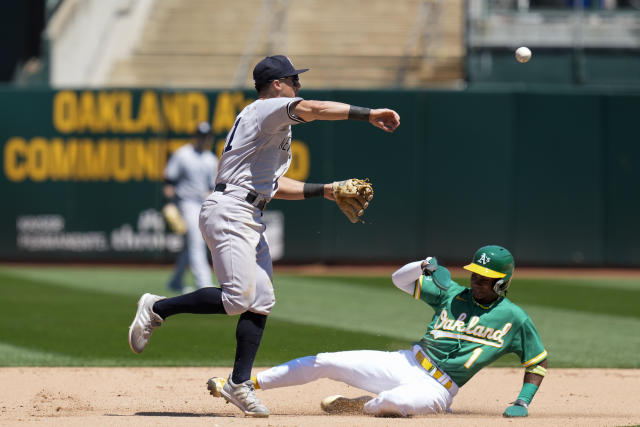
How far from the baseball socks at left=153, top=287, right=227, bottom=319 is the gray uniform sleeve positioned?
95 cm

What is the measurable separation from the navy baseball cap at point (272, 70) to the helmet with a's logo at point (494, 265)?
58.2 inches

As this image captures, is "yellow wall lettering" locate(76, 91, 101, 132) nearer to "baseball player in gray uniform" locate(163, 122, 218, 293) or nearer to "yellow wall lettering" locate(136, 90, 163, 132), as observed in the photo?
"yellow wall lettering" locate(136, 90, 163, 132)

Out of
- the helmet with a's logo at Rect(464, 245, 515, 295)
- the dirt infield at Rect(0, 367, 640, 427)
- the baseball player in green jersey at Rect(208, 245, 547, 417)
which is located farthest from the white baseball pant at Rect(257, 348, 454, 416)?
the helmet with a's logo at Rect(464, 245, 515, 295)

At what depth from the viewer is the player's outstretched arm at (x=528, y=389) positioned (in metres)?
5.86

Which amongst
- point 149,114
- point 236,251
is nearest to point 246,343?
point 236,251

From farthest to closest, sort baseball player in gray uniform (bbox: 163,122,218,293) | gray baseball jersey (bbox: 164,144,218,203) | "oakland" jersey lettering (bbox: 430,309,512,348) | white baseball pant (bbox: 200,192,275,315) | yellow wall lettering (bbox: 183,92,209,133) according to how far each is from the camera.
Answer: yellow wall lettering (bbox: 183,92,209,133) < gray baseball jersey (bbox: 164,144,218,203) < baseball player in gray uniform (bbox: 163,122,218,293) < "oakland" jersey lettering (bbox: 430,309,512,348) < white baseball pant (bbox: 200,192,275,315)

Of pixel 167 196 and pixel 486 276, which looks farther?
pixel 167 196

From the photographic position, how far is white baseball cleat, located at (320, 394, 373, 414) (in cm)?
612

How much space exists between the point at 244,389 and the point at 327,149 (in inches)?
426

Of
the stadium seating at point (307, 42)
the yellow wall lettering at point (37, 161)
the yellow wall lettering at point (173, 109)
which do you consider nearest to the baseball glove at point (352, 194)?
the yellow wall lettering at point (173, 109)

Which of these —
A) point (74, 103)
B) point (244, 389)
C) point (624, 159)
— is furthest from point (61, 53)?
point (244, 389)

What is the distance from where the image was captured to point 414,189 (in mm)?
16328

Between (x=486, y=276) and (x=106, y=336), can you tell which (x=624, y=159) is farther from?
(x=486, y=276)

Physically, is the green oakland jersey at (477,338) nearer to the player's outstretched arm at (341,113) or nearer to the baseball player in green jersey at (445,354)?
the baseball player in green jersey at (445,354)
